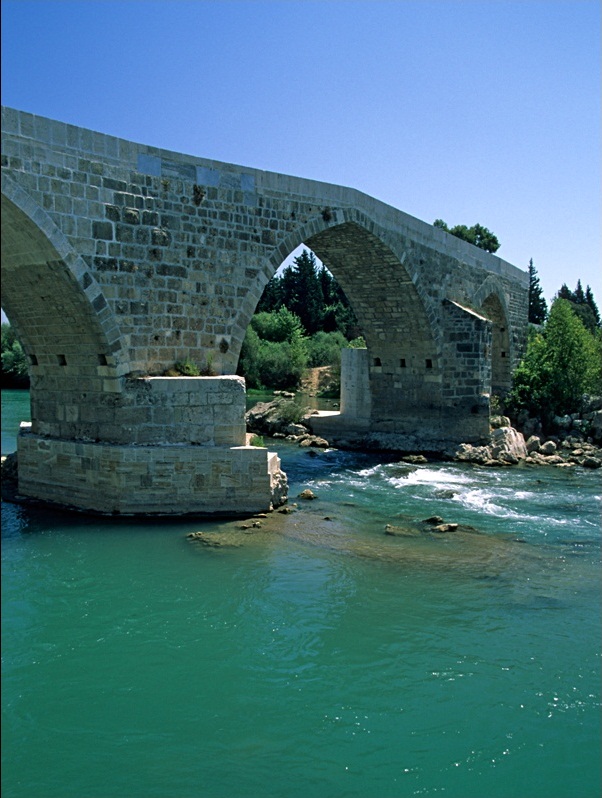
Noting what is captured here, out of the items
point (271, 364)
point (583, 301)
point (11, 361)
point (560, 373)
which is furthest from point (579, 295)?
point (11, 361)

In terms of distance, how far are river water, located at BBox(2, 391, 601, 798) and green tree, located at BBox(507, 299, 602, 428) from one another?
368 inches

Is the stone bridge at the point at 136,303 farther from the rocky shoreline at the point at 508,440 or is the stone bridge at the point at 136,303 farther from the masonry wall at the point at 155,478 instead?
the rocky shoreline at the point at 508,440

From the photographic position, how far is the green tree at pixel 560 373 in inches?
701

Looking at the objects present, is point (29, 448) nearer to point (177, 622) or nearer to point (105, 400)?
point (105, 400)

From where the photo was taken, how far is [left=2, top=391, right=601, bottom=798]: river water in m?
4.08

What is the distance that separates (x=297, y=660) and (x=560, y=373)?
46.8 ft

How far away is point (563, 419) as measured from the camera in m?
17.4

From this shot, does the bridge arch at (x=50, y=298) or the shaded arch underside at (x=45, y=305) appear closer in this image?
the bridge arch at (x=50, y=298)

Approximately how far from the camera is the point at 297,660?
17.8 feet

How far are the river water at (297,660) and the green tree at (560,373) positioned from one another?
9.35 metres

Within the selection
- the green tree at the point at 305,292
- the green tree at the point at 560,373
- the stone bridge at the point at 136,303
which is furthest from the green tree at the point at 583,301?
the stone bridge at the point at 136,303

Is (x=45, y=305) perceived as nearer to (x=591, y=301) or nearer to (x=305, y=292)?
(x=305, y=292)

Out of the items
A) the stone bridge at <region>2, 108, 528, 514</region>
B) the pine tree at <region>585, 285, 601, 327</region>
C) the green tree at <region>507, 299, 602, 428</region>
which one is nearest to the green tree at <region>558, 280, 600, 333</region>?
the pine tree at <region>585, 285, 601, 327</region>

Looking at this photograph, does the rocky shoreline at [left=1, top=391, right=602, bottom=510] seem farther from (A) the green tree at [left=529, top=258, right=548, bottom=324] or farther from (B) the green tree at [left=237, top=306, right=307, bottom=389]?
(A) the green tree at [left=529, top=258, right=548, bottom=324]
